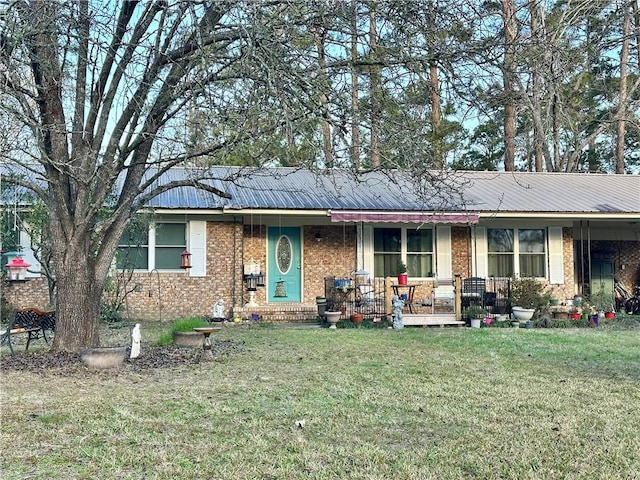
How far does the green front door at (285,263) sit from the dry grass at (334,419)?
7295 millimetres

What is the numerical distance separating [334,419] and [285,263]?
11.4m

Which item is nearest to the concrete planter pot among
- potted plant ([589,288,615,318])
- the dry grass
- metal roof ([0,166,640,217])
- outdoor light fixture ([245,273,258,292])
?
outdoor light fixture ([245,273,258,292])

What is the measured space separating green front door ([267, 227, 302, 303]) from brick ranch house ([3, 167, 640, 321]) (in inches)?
1.0

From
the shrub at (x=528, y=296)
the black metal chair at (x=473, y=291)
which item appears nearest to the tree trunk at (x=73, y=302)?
the black metal chair at (x=473, y=291)

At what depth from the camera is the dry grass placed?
14.0ft

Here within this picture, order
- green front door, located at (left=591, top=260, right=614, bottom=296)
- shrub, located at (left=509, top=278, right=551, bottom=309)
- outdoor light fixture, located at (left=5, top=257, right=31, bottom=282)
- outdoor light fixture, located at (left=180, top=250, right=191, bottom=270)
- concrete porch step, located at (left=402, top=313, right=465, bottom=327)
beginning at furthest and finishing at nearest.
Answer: green front door, located at (left=591, top=260, right=614, bottom=296) → shrub, located at (left=509, top=278, right=551, bottom=309) → outdoor light fixture, located at (left=180, top=250, right=191, bottom=270) → concrete porch step, located at (left=402, top=313, right=465, bottom=327) → outdoor light fixture, located at (left=5, top=257, right=31, bottom=282)

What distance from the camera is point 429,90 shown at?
28.7ft

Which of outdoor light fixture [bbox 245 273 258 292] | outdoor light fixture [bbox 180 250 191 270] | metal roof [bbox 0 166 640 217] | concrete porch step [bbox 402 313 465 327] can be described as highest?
metal roof [bbox 0 166 640 217]

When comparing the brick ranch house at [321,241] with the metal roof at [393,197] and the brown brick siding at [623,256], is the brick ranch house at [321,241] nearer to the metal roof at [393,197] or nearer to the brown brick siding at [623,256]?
the metal roof at [393,197]

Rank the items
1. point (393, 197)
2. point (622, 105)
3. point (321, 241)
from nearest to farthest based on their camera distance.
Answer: point (321, 241) < point (393, 197) < point (622, 105)

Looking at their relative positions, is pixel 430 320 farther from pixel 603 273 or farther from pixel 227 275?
pixel 603 273

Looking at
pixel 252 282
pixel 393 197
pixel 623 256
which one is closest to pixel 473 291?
pixel 393 197

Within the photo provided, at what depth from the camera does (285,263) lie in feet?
55.2

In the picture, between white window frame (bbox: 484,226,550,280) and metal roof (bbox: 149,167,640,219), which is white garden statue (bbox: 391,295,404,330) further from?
white window frame (bbox: 484,226,550,280)
